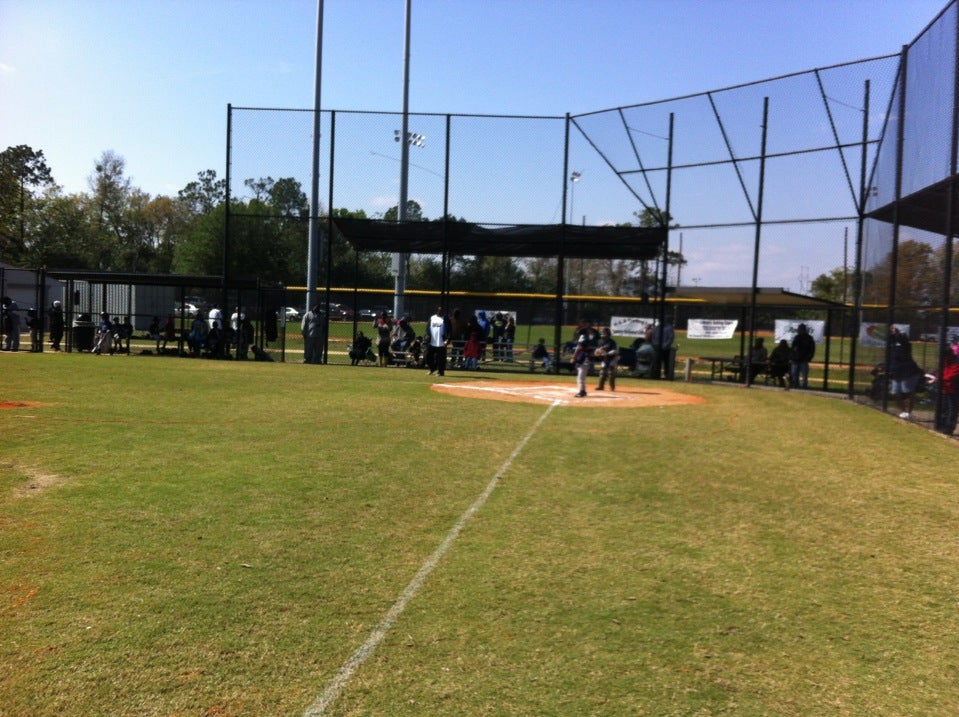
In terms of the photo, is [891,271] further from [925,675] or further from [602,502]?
[925,675]

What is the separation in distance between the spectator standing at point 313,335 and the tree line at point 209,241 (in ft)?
6.33

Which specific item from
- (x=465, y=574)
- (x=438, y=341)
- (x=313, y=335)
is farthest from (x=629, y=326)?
(x=465, y=574)

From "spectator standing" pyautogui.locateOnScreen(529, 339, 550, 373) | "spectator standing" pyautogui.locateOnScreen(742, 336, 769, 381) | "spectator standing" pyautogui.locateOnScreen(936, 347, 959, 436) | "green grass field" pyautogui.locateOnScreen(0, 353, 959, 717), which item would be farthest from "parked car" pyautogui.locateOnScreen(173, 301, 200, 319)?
"spectator standing" pyautogui.locateOnScreen(936, 347, 959, 436)

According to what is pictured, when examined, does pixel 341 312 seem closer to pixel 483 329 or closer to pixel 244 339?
pixel 244 339

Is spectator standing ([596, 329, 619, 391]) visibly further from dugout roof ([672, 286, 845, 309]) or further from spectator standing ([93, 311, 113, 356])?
spectator standing ([93, 311, 113, 356])

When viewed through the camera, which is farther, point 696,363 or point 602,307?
point 602,307

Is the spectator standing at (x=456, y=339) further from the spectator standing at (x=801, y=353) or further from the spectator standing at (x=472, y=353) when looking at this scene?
the spectator standing at (x=801, y=353)

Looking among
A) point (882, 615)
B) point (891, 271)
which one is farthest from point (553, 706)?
point (891, 271)

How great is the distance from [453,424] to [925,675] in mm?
8041

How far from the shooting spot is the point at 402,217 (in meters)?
25.7

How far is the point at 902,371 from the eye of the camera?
14.2 m

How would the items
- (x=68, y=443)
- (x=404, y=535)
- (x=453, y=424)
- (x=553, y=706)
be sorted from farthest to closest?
(x=453, y=424)
(x=68, y=443)
(x=404, y=535)
(x=553, y=706)

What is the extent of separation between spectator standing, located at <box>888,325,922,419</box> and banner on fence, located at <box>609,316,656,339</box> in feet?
34.6

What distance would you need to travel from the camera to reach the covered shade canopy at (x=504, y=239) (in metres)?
23.1
